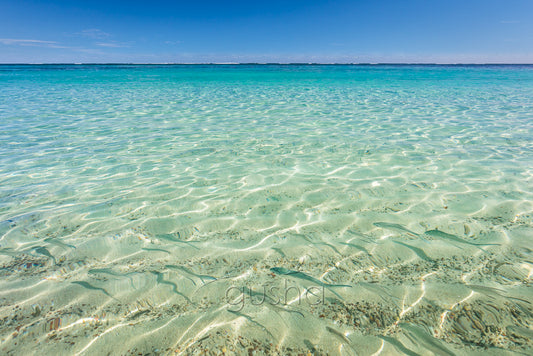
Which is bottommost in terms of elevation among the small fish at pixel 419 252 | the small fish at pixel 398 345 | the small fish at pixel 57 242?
the small fish at pixel 57 242

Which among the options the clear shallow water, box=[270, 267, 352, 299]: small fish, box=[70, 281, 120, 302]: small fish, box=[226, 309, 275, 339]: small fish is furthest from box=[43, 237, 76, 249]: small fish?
box=[270, 267, 352, 299]: small fish

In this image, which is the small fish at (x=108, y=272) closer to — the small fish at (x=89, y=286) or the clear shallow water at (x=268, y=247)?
the clear shallow water at (x=268, y=247)

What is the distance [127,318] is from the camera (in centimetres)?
187

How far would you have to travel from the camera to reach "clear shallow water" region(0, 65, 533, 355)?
5.76ft

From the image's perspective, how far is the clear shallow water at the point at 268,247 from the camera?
1756 millimetres

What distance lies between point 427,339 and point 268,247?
1358 millimetres

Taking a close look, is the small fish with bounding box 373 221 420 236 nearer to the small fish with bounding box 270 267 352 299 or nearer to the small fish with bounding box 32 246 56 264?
the small fish with bounding box 270 267 352 299

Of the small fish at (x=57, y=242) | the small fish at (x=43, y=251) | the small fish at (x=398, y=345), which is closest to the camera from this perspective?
the small fish at (x=398, y=345)

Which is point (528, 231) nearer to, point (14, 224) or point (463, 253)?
point (463, 253)

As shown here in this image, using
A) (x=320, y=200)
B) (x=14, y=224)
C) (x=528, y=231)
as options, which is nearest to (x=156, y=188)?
(x=14, y=224)

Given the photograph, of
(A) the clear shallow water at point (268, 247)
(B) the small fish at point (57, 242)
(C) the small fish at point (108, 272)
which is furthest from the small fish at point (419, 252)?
(B) the small fish at point (57, 242)

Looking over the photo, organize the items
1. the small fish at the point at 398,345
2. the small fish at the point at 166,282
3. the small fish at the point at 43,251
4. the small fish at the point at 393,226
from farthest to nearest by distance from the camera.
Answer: the small fish at the point at 393,226 → the small fish at the point at 43,251 → the small fish at the point at 166,282 → the small fish at the point at 398,345

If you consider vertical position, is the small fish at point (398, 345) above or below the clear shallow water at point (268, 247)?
above

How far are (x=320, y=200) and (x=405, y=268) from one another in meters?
1.35
